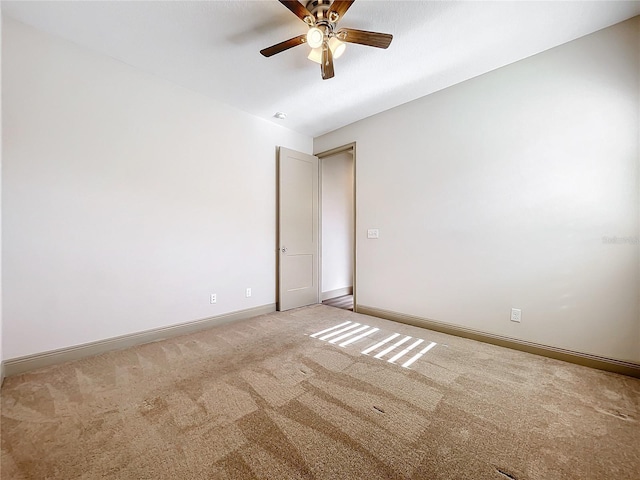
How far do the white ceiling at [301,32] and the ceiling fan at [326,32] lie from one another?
8.4 inches

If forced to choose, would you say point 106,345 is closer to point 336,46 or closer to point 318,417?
point 318,417

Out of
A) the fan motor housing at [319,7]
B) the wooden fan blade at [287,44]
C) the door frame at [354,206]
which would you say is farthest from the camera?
the door frame at [354,206]

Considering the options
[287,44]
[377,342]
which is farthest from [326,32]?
[377,342]

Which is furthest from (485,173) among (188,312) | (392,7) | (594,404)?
(188,312)

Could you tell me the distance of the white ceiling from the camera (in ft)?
6.31

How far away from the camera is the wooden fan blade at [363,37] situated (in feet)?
6.19

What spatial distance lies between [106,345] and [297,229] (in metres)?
2.65

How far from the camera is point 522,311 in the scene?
8.11ft

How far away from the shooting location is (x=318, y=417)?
1531 mm

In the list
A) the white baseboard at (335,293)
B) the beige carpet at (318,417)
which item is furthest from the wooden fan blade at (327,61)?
the white baseboard at (335,293)

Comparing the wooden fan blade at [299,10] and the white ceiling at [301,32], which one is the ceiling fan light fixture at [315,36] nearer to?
the wooden fan blade at [299,10]

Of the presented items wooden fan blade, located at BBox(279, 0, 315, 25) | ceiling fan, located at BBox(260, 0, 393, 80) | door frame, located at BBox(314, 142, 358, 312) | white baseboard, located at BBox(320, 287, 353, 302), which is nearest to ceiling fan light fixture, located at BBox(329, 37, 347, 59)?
ceiling fan, located at BBox(260, 0, 393, 80)

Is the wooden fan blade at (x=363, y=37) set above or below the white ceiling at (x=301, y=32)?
below

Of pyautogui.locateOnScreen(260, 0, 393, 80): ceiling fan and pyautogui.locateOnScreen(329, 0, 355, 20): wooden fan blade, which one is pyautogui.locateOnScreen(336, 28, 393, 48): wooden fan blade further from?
pyautogui.locateOnScreen(329, 0, 355, 20): wooden fan blade
